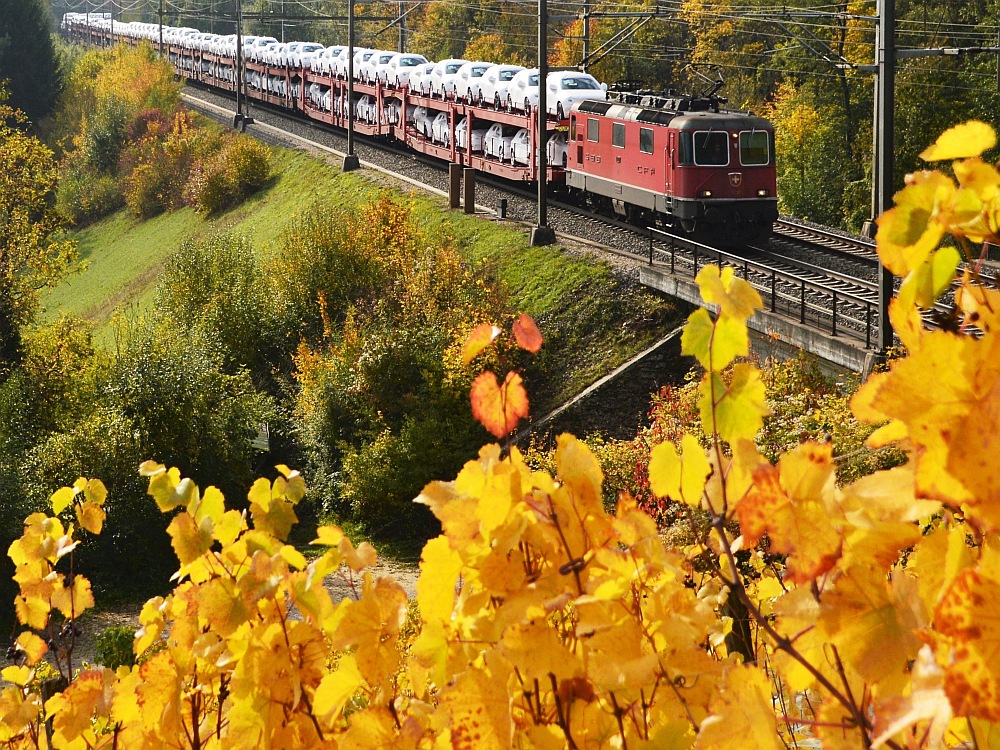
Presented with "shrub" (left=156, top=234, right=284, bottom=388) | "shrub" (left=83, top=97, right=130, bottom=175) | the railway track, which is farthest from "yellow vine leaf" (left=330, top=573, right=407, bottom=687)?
"shrub" (left=83, top=97, right=130, bottom=175)

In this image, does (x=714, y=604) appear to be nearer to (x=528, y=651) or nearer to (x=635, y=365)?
(x=528, y=651)

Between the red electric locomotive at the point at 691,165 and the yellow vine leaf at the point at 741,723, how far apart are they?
76.0ft

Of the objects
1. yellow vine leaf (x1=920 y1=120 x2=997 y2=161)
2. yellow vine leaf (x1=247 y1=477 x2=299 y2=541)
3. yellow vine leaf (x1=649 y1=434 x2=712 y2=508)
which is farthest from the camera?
yellow vine leaf (x1=247 y1=477 x2=299 y2=541)

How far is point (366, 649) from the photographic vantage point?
2076mm

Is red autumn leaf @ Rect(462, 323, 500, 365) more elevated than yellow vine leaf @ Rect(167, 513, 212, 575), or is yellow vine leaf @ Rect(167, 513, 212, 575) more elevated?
red autumn leaf @ Rect(462, 323, 500, 365)

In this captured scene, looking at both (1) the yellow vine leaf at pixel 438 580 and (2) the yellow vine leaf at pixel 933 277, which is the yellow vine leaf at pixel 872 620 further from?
(1) the yellow vine leaf at pixel 438 580

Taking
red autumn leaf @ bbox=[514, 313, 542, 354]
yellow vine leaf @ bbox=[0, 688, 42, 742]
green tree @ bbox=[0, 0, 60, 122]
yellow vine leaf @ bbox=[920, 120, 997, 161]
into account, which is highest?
green tree @ bbox=[0, 0, 60, 122]

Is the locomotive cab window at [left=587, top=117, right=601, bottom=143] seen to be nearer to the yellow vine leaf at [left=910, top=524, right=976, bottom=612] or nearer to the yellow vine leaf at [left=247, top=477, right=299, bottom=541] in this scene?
the yellow vine leaf at [left=247, top=477, right=299, bottom=541]

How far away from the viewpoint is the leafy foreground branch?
41.1 inches

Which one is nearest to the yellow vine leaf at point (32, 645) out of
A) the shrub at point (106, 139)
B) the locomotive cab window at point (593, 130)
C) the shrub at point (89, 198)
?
the locomotive cab window at point (593, 130)

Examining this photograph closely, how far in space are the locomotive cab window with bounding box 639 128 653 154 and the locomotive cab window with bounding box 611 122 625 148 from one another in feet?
2.65

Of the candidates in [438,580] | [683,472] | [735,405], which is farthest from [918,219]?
[438,580]

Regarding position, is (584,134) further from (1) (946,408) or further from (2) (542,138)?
(1) (946,408)

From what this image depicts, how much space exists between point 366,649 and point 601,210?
27627mm
